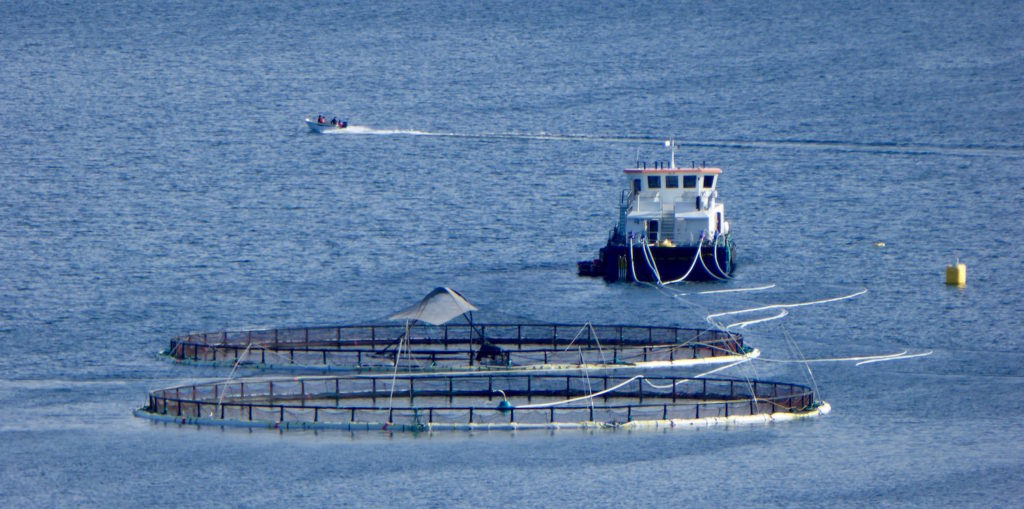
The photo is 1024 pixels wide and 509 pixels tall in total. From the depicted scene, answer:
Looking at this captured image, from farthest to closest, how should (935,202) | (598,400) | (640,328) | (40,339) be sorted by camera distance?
(935,202)
(40,339)
(640,328)
(598,400)

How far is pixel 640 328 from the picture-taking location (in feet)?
264

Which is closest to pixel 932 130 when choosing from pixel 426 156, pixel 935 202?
A: pixel 935 202

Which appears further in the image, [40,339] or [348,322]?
[348,322]

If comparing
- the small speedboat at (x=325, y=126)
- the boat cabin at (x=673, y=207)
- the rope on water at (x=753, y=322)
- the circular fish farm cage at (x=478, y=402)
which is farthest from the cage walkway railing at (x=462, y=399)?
the small speedboat at (x=325, y=126)

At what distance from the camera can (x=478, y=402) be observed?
68.4 metres

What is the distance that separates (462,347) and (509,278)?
2766cm

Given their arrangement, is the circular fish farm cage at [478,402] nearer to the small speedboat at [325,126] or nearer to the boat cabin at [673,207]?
the boat cabin at [673,207]

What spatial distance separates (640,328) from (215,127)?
411ft

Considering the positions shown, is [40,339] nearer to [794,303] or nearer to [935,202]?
[794,303]

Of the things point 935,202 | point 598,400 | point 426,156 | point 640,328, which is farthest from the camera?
point 426,156

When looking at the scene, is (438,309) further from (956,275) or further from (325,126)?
(325,126)

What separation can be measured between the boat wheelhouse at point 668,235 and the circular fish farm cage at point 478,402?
116ft

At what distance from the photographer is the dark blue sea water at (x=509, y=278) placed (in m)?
58.7

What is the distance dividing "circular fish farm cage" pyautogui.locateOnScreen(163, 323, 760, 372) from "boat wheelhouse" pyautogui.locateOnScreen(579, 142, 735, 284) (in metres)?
23.7
